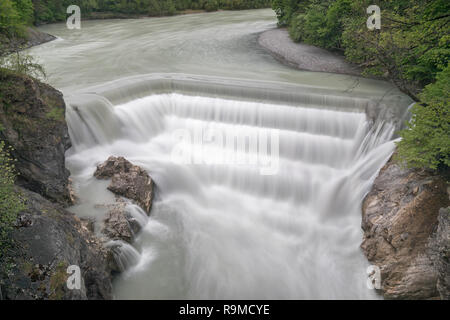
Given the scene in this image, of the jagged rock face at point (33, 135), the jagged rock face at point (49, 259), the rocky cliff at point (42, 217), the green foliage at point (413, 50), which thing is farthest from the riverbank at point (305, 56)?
the jagged rock face at point (49, 259)

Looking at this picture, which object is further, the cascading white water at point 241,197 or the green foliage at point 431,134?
the cascading white water at point 241,197

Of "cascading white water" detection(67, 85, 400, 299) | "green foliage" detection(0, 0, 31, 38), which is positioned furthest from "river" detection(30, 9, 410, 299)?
"green foliage" detection(0, 0, 31, 38)

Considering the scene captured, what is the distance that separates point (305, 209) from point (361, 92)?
249 inches

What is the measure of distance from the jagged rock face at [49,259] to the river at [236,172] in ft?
3.45

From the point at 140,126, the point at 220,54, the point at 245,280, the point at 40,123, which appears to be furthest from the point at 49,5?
the point at 245,280

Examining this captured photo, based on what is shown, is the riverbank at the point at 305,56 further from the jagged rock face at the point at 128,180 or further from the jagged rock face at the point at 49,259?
the jagged rock face at the point at 49,259

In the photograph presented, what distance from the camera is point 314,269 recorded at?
8.60 m

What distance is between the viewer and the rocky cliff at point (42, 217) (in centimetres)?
532

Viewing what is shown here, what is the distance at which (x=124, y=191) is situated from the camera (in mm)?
9492

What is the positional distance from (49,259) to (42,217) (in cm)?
95

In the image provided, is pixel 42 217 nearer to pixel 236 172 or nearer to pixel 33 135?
pixel 33 135

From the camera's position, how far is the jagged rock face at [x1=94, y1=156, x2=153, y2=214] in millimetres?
9539

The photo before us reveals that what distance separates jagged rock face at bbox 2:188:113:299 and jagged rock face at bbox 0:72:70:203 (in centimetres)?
148

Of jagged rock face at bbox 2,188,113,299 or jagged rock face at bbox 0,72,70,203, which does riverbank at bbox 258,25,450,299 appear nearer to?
jagged rock face at bbox 2,188,113,299
